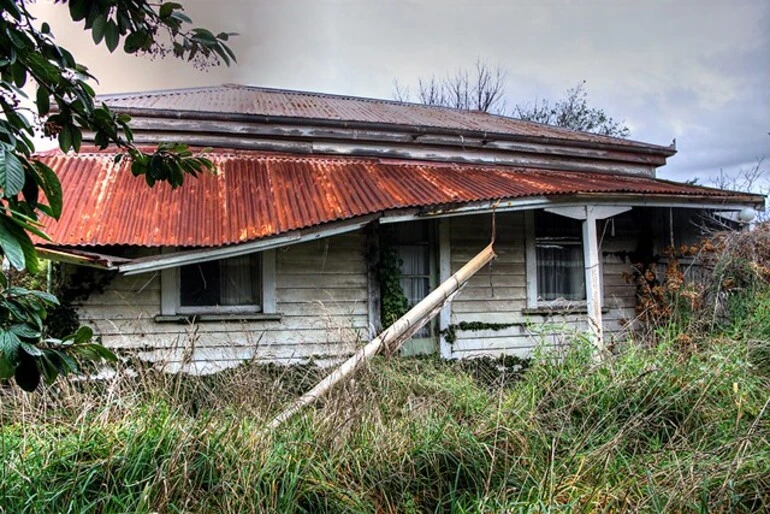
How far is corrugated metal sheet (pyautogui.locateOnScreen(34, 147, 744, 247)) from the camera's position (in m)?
4.99

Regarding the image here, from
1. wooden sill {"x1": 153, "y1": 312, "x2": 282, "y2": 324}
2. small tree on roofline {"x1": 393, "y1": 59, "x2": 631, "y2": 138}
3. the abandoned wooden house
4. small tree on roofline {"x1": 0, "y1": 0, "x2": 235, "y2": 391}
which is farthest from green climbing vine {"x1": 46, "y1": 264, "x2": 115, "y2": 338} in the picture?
small tree on roofline {"x1": 393, "y1": 59, "x2": 631, "y2": 138}

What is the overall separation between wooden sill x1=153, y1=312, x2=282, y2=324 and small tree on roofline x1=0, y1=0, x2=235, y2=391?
3.84 m

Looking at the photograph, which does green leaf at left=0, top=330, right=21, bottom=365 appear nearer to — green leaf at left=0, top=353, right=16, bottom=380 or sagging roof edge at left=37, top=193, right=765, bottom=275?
green leaf at left=0, top=353, right=16, bottom=380

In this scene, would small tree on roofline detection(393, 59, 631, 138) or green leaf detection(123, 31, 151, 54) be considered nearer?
green leaf detection(123, 31, 151, 54)

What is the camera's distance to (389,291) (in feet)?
20.8

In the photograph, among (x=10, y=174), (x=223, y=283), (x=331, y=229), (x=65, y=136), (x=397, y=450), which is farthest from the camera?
(x=223, y=283)

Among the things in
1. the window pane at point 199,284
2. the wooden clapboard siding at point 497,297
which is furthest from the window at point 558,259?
the window pane at point 199,284

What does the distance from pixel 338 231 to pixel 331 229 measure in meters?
0.09

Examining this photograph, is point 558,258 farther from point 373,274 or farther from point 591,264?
point 373,274

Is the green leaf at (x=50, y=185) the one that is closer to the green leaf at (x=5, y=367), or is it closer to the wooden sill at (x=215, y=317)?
the green leaf at (x=5, y=367)

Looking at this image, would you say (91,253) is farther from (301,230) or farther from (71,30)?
(71,30)

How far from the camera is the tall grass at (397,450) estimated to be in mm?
2277

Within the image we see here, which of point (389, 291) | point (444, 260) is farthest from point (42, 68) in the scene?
point (444, 260)

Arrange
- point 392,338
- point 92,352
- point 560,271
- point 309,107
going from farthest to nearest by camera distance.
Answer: point 309,107
point 560,271
point 392,338
point 92,352
